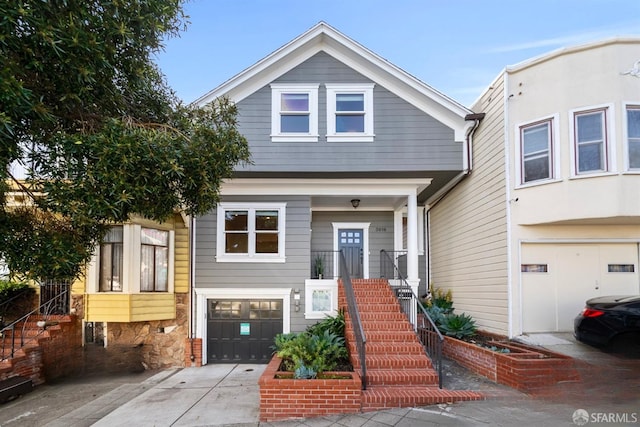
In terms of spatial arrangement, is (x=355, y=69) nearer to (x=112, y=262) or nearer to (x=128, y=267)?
(x=128, y=267)

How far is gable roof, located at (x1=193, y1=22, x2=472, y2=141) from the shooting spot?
9492mm

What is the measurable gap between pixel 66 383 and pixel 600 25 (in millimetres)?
14925

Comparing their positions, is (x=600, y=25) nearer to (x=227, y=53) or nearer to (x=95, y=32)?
(x=95, y=32)

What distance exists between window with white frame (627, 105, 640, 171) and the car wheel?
311cm

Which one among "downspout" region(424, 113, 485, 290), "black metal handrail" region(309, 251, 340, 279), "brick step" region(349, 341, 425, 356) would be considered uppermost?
"downspout" region(424, 113, 485, 290)

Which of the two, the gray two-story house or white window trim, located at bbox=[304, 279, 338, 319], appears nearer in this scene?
the gray two-story house

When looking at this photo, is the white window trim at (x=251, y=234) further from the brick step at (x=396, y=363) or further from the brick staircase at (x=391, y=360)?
the brick step at (x=396, y=363)

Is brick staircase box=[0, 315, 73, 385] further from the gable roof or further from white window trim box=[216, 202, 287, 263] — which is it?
the gable roof

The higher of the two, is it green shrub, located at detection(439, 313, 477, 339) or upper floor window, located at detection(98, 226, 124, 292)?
upper floor window, located at detection(98, 226, 124, 292)

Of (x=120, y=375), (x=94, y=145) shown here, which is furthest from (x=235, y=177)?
(x=120, y=375)

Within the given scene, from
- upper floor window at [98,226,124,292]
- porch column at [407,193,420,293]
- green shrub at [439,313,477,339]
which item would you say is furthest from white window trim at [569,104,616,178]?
upper floor window at [98,226,124,292]

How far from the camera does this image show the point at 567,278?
26.7 feet

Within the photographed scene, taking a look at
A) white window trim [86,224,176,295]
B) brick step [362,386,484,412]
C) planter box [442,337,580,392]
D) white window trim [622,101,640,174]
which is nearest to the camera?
brick step [362,386,484,412]

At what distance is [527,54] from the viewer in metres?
8.27
